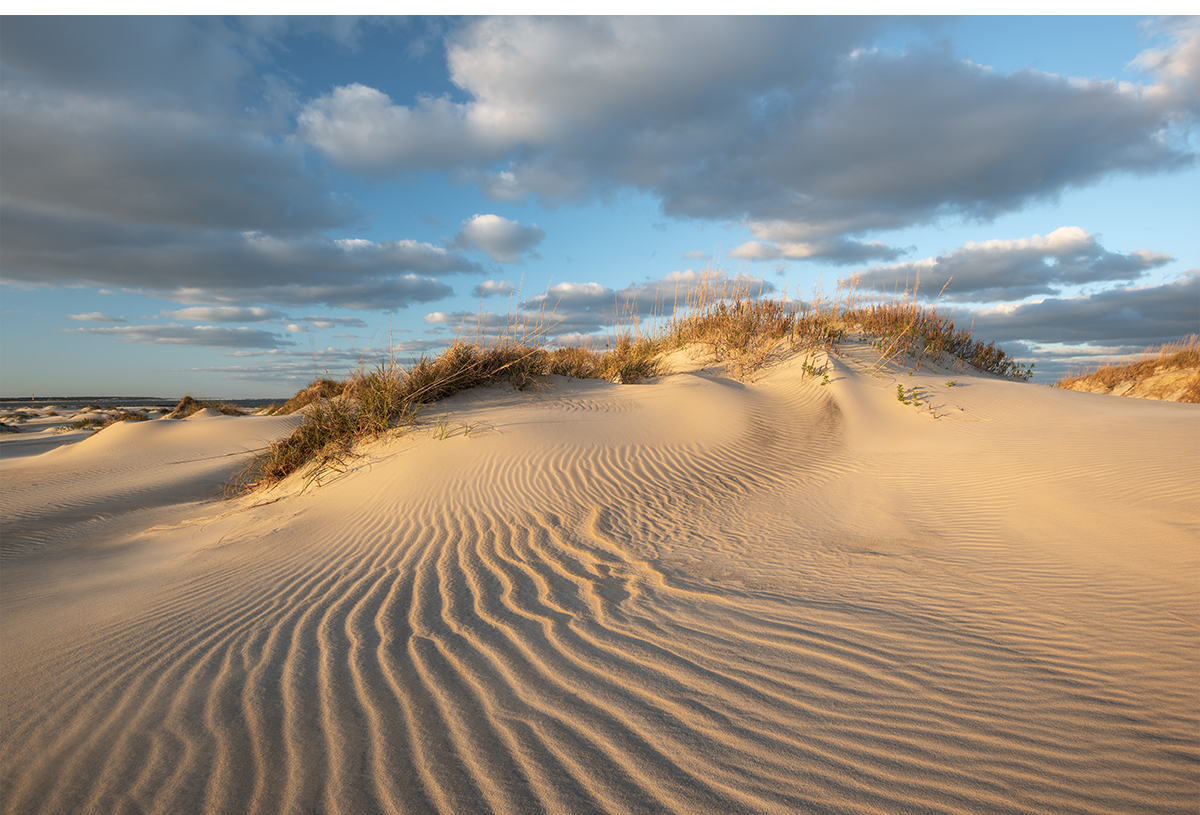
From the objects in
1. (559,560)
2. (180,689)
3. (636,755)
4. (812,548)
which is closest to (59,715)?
(180,689)

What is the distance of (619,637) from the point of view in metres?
2.92

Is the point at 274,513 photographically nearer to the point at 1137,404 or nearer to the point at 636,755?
the point at 636,755

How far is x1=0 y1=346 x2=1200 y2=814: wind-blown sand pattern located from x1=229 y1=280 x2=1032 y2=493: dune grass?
69 cm

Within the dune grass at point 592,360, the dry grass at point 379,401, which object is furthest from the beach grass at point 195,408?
the dry grass at point 379,401

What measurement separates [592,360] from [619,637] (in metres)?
9.32

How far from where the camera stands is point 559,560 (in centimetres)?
431

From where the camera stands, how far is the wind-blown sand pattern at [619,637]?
1.87 meters

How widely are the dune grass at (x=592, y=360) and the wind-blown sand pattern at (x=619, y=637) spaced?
2.26 feet

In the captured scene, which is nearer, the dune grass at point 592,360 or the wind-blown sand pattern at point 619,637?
the wind-blown sand pattern at point 619,637

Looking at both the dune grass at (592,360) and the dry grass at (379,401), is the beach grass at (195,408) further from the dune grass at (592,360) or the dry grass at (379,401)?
the dry grass at (379,401)

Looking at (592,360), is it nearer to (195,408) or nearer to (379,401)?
(379,401)

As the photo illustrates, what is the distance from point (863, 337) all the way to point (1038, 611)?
34.7 feet

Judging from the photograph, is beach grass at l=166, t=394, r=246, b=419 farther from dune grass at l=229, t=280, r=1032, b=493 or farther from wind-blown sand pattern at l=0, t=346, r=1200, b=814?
wind-blown sand pattern at l=0, t=346, r=1200, b=814

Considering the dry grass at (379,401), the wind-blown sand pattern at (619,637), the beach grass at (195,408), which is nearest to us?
the wind-blown sand pattern at (619,637)
